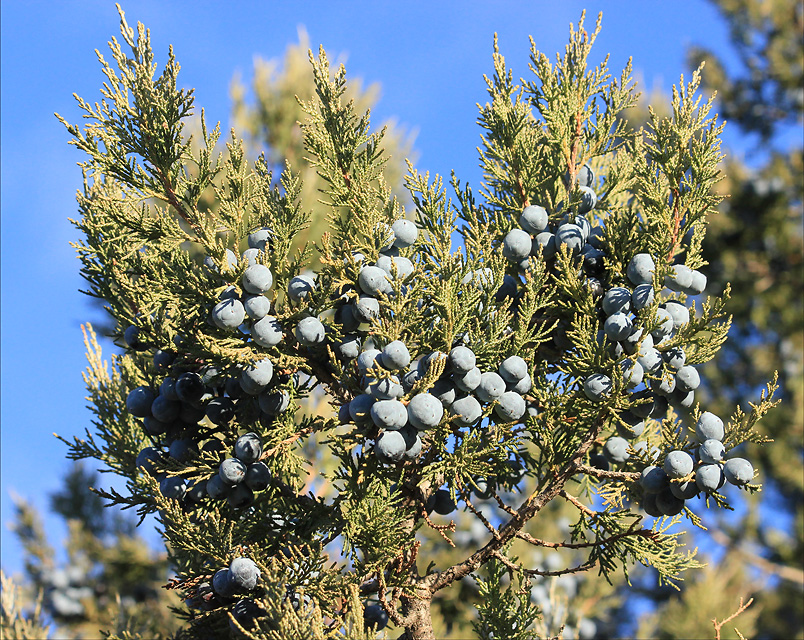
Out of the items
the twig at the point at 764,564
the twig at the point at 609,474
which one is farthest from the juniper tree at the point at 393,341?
the twig at the point at 764,564

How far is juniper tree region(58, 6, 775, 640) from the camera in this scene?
179 cm

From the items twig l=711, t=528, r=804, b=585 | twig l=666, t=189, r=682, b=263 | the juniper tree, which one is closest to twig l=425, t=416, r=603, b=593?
the juniper tree

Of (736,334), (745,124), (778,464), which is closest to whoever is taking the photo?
(778,464)

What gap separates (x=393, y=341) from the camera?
173 centimetres

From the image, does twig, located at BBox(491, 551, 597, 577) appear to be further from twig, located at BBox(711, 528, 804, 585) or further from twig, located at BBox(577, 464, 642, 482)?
twig, located at BBox(711, 528, 804, 585)

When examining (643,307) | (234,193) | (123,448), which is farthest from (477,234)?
(123,448)

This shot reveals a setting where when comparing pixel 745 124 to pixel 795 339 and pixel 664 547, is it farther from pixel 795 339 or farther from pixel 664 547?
pixel 664 547

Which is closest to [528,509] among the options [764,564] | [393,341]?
[393,341]

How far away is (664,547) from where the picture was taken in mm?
2061

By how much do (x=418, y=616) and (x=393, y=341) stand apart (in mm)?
879

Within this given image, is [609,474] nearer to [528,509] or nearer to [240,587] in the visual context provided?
[528,509]

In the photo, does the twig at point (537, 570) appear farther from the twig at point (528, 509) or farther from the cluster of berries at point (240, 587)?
the cluster of berries at point (240, 587)

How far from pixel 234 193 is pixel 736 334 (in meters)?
8.84

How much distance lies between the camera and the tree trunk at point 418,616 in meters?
2.07
